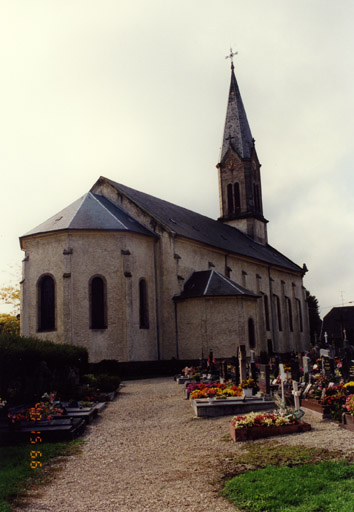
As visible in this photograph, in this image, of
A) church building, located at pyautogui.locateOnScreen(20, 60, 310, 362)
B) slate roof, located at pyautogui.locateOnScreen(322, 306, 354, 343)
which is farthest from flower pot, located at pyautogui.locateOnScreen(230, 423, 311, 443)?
slate roof, located at pyautogui.locateOnScreen(322, 306, 354, 343)

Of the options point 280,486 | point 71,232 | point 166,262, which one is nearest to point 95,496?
point 280,486

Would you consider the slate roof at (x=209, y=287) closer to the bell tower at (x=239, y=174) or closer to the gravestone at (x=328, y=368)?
the gravestone at (x=328, y=368)

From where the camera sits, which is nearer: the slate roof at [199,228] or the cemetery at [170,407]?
the cemetery at [170,407]

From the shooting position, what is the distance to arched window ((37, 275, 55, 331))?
28.8 m

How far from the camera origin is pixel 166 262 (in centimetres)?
3170

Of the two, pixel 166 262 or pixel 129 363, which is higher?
pixel 166 262

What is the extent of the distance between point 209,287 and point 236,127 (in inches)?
899

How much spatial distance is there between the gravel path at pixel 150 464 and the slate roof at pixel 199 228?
1973 centimetres

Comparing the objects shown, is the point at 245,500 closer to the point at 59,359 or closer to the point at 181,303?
the point at 59,359

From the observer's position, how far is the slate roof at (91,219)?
2950 centimetres

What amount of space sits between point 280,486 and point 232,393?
8874 mm

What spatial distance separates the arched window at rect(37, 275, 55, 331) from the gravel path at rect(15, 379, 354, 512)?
48.8ft

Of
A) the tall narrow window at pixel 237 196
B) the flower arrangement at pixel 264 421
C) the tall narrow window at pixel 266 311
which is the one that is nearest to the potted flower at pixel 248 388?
the flower arrangement at pixel 264 421

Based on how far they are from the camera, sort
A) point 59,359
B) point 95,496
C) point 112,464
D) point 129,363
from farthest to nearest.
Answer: point 129,363
point 59,359
point 112,464
point 95,496
